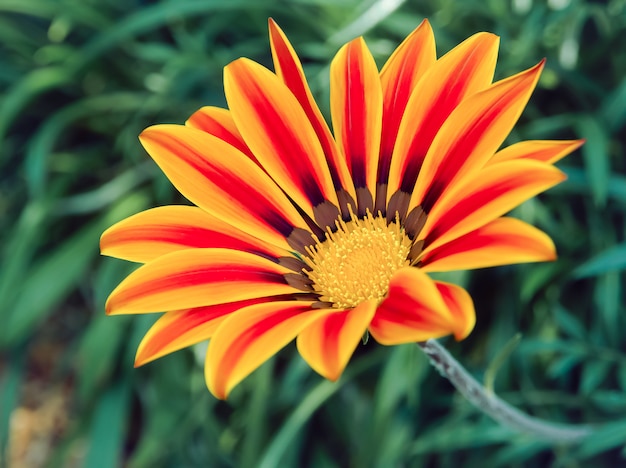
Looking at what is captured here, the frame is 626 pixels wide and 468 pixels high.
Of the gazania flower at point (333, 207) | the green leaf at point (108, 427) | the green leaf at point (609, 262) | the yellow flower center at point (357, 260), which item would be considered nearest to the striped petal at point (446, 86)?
the gazania flower at point (333, 207)

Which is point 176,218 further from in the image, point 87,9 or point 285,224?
point 87,9

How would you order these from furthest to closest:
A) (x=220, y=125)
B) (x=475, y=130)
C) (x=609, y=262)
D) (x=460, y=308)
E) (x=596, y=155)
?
(x=596, y=155)
(x=609, y=262)
(x=220, y=125)
(x=475, y=130)
(x=460, y=308)

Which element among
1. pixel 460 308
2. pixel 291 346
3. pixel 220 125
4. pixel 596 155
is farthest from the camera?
pixel 291 346

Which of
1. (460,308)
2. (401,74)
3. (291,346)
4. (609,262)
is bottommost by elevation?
(609,262)

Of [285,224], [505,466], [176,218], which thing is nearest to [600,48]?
[505,466]

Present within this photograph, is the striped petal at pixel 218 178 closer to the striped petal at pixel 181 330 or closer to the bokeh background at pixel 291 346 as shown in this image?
the striped petal at pixel 181 330

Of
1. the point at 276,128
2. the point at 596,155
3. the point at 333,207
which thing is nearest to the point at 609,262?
the point at 596,155

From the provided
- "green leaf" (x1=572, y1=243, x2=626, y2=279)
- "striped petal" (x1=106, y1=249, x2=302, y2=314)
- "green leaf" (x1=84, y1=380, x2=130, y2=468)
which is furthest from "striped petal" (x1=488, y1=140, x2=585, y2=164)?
"green leaf" (x1=84, y1=380, x2=130, y2=468)

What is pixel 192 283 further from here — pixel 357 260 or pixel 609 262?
pixel 609 262
